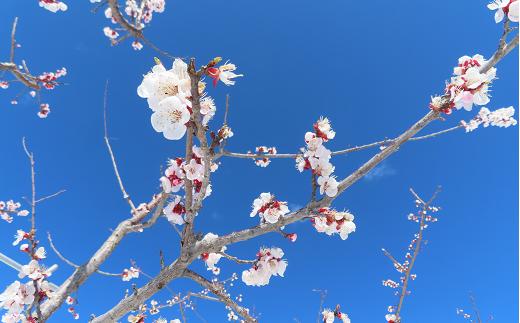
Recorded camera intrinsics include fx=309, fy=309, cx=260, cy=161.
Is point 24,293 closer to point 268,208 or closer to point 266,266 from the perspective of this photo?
point 266,266

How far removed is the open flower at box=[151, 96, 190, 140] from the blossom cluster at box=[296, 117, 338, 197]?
2.77 feet

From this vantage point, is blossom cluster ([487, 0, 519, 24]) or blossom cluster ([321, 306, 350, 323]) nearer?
blossom cluster ([487, 0, 519, 24])

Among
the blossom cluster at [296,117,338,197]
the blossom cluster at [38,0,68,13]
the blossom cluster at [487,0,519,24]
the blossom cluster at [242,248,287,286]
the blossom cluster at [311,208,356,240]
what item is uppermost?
the blossom cluster at [38,0,68,13]

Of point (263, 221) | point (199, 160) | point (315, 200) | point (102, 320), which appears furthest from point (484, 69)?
point (102, 320)

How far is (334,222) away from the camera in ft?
6.76

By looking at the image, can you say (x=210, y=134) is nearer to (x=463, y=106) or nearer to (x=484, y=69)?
(x=463, y=106)

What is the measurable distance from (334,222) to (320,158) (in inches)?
17.3

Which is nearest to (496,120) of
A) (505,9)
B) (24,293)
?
(505,9)

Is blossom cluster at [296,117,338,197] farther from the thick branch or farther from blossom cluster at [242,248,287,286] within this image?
blossom cluster at [242,248,287,286]

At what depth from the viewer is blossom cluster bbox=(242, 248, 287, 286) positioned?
2244mm

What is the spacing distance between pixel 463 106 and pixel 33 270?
3298 mm

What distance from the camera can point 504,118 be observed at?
454 cm

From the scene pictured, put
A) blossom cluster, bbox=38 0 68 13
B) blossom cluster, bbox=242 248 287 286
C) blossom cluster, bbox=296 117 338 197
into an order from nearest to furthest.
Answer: blossom cluster, bbox=296 117 338 197 < blossom cluster, bbox=242 248 287 286 < blossom cluster, bbox=38 0 68 13

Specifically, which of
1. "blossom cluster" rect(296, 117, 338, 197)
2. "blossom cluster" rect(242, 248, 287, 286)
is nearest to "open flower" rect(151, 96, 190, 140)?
"blossom cluster" rect(296, 117, 338, 197)
